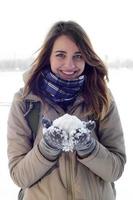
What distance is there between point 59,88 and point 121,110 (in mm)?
1137

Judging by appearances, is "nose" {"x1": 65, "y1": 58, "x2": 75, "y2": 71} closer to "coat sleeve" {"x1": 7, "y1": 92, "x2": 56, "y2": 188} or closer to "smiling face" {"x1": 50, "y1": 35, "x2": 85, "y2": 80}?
"smiling face" {"x1": 50, "y1": 35, "x2": 85, "y2": 80}

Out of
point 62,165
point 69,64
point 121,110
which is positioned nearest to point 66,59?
point 69,64

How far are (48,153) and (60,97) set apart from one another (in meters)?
0.20

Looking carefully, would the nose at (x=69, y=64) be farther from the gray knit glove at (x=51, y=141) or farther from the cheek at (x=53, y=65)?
the gray knit glove at (x=51, y=141)

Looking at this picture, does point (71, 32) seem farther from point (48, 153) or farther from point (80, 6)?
point (80, 6)

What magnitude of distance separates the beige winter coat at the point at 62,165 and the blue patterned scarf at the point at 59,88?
3 cm

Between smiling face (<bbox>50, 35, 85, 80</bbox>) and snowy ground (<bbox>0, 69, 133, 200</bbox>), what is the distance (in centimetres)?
76

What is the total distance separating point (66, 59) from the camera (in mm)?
1158

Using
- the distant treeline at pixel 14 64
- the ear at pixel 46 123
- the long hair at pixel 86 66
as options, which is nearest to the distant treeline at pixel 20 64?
the distant treeline at pixel 14 64

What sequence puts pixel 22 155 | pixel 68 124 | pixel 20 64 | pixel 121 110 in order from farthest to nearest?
1. pixel 121 110
2. pixel 20 64
3. pixel 22 155
4. pixel 68 124

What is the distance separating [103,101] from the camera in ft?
3.92

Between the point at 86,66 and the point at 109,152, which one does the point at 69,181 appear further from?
the point at 86,66

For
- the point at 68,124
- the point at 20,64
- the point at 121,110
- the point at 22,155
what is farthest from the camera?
the point at 121,110

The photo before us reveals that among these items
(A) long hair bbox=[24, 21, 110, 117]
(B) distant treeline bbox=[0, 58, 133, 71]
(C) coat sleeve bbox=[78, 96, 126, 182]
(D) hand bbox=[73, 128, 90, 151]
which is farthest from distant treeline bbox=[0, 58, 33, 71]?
(D) hand bbox=[73, 128, 90, 151]
